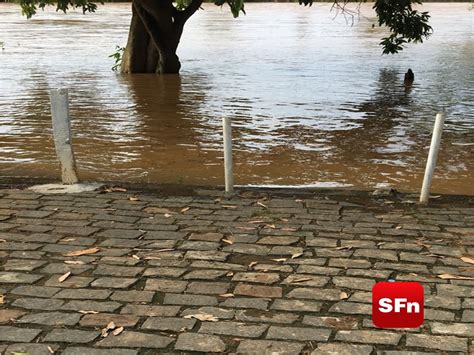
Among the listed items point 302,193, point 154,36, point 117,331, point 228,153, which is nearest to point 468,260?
point 302,193

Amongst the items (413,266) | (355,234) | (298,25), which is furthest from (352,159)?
(298,25)

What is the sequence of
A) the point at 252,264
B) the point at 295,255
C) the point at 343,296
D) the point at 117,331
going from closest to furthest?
the point at 117,331
the point at 343,296
the point at 252,264
the point at 295,255

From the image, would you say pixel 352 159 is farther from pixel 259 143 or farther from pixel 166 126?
pixel 166 126

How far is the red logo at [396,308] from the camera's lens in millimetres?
3602

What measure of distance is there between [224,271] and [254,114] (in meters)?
9.09

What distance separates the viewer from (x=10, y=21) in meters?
43.7

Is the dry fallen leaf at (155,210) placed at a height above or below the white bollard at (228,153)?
below

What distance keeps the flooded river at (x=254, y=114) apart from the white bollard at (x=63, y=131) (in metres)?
1.51

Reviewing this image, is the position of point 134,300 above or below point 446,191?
above

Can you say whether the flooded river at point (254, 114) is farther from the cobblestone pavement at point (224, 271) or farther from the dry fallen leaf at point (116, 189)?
the cobblestone pavement at point (224, 271)

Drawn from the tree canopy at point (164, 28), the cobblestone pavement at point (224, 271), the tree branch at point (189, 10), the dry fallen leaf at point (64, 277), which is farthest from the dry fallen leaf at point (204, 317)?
the tree branch at point (189, 10)

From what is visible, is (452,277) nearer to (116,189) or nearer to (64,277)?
(64,277)

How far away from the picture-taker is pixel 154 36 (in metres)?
19.0

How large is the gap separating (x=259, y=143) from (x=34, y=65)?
13661mm
